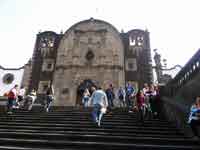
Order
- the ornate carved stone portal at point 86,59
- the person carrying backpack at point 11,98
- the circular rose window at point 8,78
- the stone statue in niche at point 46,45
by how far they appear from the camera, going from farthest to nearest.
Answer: the circular rose window at point 8,78 < the stone statue in niche at point 46,45 < the ornate carved stone portal at point 86,59 < the person carrying backpack at point 11,98

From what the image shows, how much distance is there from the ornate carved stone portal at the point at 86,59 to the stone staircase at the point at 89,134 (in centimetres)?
1254

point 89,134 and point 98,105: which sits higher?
point 98,105

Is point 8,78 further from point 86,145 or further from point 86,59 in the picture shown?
point 86,145

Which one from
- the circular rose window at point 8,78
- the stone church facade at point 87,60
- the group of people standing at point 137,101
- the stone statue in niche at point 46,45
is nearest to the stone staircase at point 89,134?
the group of people standing at point 137,101

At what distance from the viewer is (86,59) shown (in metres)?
23.7

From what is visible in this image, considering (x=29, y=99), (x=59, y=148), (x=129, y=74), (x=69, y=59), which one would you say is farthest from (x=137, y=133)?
(x=69, y=59)

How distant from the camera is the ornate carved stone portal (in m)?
22.3

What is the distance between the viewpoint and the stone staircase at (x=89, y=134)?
5770mm

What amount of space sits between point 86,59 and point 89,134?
17238mm

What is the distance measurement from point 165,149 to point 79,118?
4756 millimetres

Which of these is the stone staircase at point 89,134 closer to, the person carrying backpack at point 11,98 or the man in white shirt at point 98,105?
the man in white shirt at point 98,105

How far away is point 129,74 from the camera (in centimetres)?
2281

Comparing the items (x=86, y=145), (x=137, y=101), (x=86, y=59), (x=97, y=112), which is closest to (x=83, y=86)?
(x=86, y=59)

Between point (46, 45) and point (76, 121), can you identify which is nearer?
point (76, 121)
